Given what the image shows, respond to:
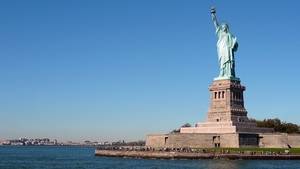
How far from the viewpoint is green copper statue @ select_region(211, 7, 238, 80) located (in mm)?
80000

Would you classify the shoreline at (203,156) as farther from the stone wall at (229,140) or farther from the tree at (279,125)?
the tree at (279,125)

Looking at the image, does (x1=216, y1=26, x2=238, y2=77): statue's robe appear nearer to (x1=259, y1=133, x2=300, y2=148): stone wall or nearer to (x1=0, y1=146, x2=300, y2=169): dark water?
(x1=259, y1=133, x2=300, y2=148): stone wall

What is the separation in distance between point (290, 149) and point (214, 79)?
15.4 meters

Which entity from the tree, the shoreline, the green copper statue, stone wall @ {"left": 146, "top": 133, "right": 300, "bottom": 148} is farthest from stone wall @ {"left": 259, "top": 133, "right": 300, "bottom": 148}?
the tree

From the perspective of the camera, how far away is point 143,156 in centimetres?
7069

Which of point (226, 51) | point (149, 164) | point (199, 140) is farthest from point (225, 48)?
point (149, 164)

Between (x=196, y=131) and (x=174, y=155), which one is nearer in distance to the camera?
(x=174, y=155)

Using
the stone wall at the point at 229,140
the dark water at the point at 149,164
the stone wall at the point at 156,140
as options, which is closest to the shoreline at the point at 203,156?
the dark water at the point at 149,164

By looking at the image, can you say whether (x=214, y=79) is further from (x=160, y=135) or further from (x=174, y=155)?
(x=174, y=155)

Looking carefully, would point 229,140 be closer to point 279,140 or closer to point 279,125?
point 279,140

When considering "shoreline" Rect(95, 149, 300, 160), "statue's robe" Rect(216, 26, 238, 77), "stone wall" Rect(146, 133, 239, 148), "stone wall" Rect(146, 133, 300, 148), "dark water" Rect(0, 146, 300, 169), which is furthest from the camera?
"statue's robe" Rect(216, 26, 238, 77)

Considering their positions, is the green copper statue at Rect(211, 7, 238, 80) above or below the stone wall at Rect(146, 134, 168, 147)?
above

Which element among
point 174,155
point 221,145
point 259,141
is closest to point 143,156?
point 174,155

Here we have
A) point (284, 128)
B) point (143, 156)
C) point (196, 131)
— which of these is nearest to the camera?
point (143, 156)
